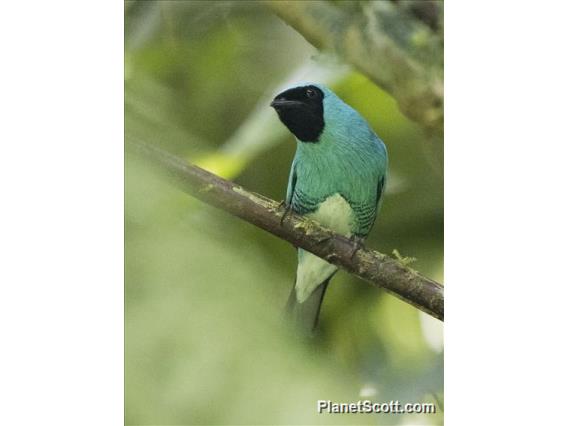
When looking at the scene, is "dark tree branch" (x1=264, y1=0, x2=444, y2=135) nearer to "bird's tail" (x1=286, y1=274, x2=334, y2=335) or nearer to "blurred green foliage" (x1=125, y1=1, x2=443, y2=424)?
"blurred green foliage" (x1=125, y1=1, x2=443, y2=424)

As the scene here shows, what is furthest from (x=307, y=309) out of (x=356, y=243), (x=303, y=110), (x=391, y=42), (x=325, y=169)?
(x=391, y=42)

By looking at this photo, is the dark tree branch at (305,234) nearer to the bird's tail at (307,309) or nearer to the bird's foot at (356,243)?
the bird's foot at (356,243)

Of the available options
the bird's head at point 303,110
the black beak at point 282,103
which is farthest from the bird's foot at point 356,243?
the black beak at point 282,103

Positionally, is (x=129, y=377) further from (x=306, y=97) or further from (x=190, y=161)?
(x=306, y=97)

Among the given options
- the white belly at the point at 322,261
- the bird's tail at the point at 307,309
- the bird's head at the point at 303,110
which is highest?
the bird's head at the point at 303,110

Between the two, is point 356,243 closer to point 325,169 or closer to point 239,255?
point 325,169

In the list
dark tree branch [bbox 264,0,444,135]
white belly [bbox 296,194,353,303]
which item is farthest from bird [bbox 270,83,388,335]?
dark tree branch [bbox 264,0,444,135]
